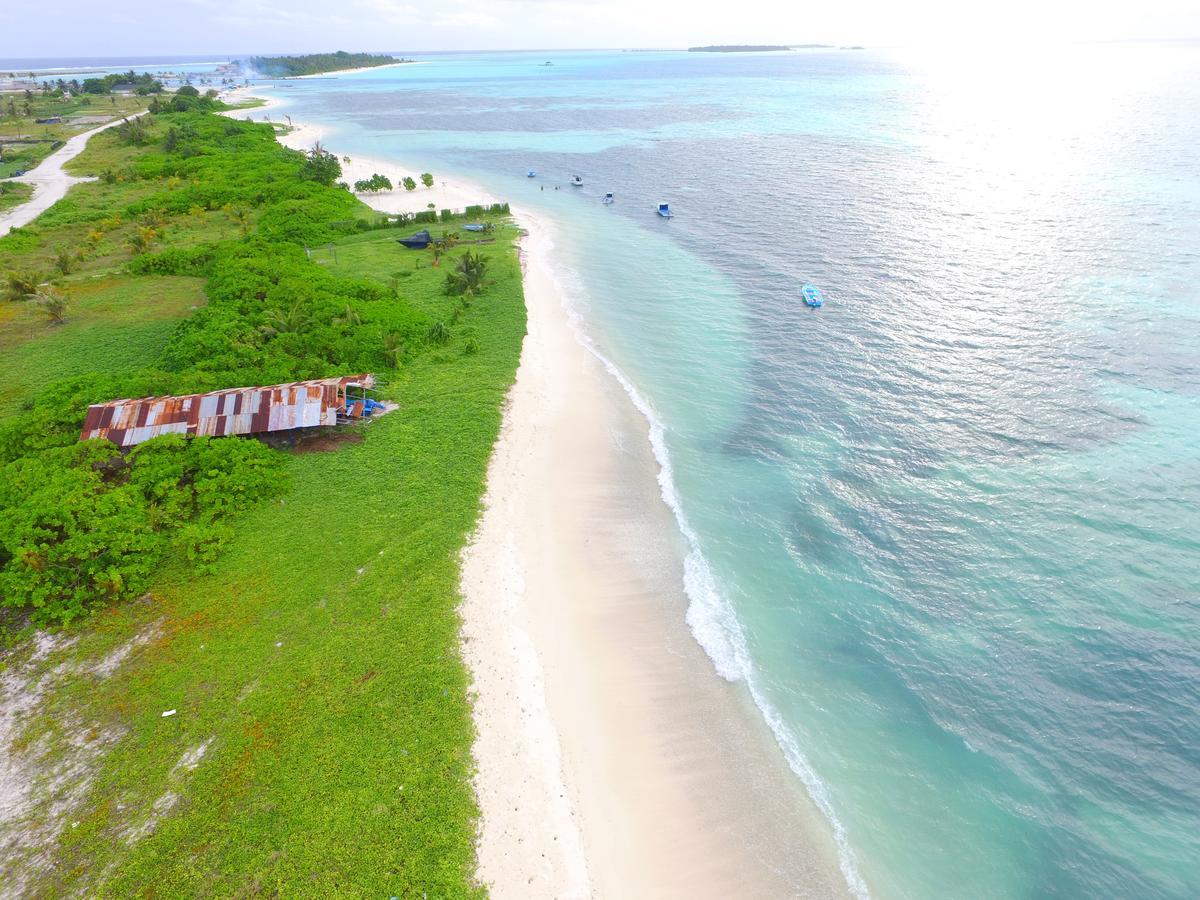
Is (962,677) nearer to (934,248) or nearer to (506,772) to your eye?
(506,772)

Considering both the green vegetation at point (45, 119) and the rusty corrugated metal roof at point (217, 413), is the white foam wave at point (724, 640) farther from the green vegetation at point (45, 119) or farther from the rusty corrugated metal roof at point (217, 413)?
the green vegetation at point (45, 119)

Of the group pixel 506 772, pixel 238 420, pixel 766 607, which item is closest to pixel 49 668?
pixel 238 420

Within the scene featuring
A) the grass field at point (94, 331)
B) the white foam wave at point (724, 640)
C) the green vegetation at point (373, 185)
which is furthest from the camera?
the green vegetation at point (373, 185)

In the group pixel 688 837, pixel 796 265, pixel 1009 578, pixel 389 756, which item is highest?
pixel 796 265

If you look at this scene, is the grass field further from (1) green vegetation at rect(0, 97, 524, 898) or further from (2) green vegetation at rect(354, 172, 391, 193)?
(2) green vegetation at rect(354, 172, 391, 193)

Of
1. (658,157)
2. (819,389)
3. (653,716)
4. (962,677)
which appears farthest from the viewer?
(658,157)

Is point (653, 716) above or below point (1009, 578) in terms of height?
below

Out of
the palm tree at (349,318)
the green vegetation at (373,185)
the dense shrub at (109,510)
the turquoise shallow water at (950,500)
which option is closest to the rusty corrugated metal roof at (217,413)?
the dense shrub at (109,510)
